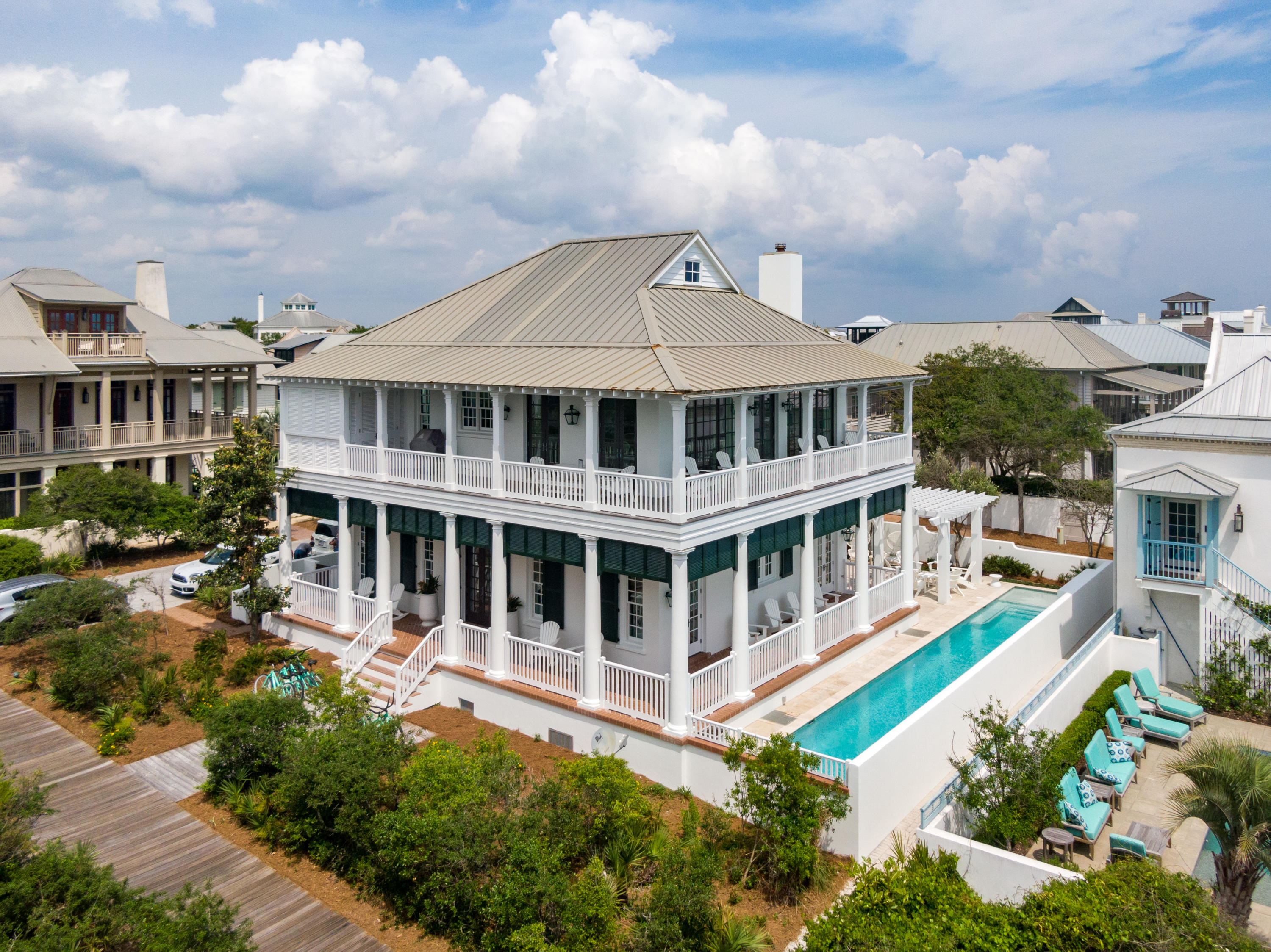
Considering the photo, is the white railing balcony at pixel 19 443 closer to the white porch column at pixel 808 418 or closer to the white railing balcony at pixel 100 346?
the white railing balcony at pixel 100 346

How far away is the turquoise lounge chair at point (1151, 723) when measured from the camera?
1753 centimetres

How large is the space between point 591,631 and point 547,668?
5.64 feet

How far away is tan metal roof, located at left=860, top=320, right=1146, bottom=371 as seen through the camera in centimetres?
5131

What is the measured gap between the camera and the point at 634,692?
55.6ft

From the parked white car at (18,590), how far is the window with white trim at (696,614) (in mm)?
15429

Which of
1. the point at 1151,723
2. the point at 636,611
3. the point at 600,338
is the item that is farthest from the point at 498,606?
the point at 1151,723

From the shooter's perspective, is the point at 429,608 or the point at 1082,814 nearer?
the point at 1082,814

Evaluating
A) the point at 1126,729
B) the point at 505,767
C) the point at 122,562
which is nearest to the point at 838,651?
the point at 1126,729

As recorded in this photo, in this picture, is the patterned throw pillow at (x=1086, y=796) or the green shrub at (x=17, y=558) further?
the green shrub at (x=17, y=558)

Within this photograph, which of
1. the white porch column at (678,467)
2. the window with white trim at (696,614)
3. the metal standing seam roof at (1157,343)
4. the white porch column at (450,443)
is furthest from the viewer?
the metal standing seam roof at (1157,343)

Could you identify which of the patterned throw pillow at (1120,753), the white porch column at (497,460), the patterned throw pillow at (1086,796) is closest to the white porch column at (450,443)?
the white porch column at (497,460)

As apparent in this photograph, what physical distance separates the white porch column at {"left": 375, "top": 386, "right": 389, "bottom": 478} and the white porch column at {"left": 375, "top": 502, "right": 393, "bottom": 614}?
204mm

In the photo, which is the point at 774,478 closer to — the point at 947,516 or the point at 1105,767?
the point at 1105,767

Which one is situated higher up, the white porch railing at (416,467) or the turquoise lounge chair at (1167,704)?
the white porch railing at (416,467)
